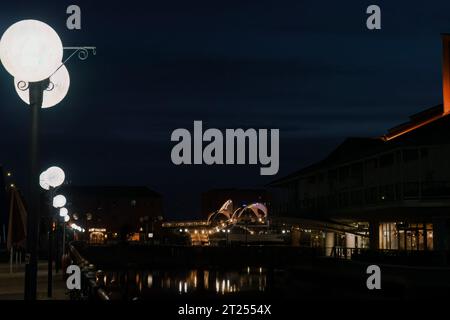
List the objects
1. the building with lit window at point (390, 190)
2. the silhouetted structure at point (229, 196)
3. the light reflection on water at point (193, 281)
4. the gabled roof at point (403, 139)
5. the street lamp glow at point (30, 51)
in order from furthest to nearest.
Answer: the silhouetted structure at point (229, 196)
the light reflection on water at point (193, 281)
the gabled roof at point (403, 139)
the building with lit window at point (390, 190)
the street lamp glow at point (30, 51)

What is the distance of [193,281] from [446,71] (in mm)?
22503

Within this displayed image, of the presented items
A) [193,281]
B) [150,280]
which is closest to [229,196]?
[150,280]

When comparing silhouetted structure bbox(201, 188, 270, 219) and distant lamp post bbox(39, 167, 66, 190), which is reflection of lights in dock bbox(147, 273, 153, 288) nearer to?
distant lamp post bbox(39, 167, 66, 190)

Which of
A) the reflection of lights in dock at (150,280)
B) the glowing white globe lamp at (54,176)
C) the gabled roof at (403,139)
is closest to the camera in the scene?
the glowing white globe lamp at (54,176)

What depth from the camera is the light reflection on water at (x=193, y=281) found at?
4584 centimetres

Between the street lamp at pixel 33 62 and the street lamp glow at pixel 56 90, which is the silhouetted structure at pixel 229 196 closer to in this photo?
the street lamp glow at pixel 56 90

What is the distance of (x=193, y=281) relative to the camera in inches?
2224

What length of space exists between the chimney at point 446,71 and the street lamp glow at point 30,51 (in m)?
46.2

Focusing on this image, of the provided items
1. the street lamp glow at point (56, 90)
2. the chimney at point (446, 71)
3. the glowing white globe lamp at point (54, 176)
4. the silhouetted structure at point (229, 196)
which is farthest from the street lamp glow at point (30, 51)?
the silhouetted structure at point (229, 196)
